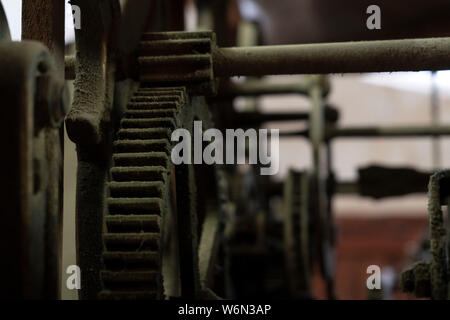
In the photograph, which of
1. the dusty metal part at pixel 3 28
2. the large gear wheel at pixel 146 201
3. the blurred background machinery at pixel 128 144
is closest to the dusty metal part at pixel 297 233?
the blurred background machinery at pixel 128 144

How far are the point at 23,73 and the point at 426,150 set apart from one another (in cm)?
480

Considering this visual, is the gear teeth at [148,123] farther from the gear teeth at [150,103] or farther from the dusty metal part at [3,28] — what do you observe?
the dusty metal part at [3,28]

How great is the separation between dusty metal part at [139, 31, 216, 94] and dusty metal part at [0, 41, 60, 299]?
34 centimetres

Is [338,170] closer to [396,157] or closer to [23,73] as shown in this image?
[396,157]

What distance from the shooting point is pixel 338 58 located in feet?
3.41

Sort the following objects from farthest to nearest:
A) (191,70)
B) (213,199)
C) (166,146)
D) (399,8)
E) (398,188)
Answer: (399,8) → (398,188) → (213,199) → (191,70) → (166,146)

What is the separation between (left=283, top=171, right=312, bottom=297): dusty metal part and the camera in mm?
2020

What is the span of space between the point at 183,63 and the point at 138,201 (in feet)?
0.87

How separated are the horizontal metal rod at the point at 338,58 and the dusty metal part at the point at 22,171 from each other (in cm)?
40

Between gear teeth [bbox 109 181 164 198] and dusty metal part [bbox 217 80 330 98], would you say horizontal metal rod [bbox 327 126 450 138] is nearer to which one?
dusty metal part [bbox 217 80 330 98]

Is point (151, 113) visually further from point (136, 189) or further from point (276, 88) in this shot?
point (276, 88)

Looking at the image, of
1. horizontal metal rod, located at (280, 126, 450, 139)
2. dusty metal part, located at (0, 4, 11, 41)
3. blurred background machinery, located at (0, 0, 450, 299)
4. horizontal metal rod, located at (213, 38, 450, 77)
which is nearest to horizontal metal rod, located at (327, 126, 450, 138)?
horizontal metal rod, located at (280, 126, 450, 139)
